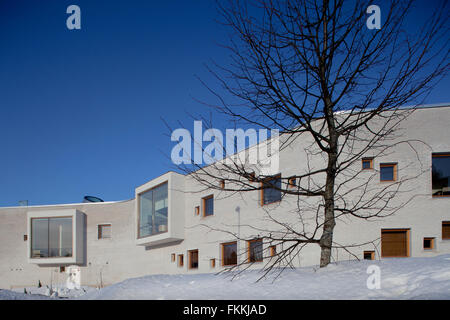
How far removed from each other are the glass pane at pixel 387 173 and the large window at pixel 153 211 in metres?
11.1

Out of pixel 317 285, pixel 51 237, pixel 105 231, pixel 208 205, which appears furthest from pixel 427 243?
pixel 51 237

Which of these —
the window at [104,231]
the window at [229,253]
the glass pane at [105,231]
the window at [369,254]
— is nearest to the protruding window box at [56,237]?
the window at [104,231]

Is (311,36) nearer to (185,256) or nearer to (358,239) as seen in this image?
(358,239)

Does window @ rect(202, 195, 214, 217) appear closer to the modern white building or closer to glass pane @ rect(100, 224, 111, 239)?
the modern white building

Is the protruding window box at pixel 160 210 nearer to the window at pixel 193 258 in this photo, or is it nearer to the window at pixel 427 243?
the window at pixel 193 258

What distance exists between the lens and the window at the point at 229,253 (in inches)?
602

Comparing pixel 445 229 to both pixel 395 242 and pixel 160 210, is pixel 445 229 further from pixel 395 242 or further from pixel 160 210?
pixel 160 210

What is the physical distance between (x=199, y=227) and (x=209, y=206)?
1.17 metres

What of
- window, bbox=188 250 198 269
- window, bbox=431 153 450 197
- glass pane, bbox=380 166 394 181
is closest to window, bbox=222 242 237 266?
window, bbox=188 250 198 269

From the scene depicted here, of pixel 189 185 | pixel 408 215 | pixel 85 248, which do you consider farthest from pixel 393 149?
pixel 85 248

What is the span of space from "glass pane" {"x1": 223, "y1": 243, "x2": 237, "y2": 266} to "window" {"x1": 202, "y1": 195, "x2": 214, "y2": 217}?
6.39 ft

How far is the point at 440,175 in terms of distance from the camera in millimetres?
11258

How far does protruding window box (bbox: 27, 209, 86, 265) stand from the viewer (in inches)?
982
